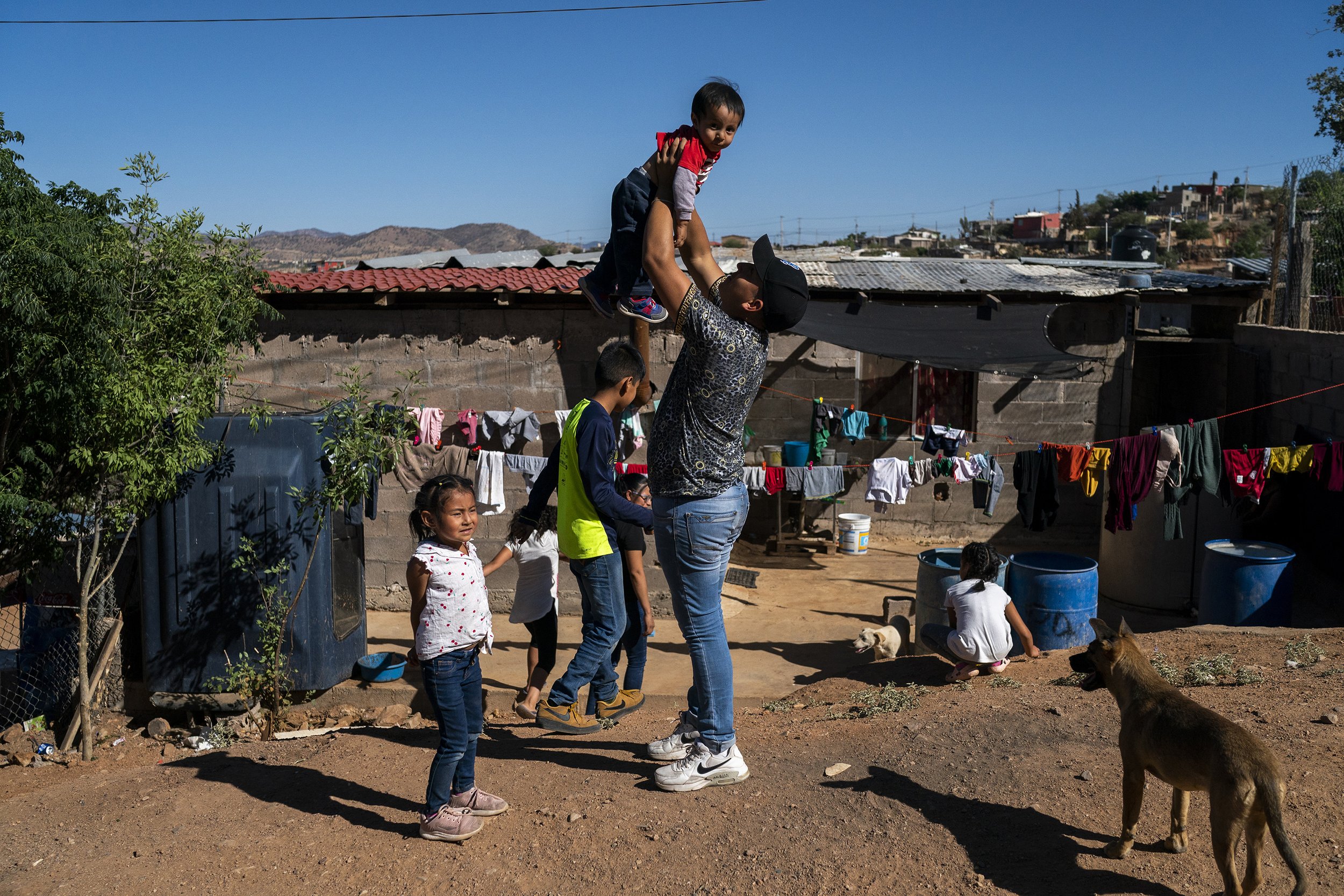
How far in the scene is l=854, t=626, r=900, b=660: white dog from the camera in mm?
7543

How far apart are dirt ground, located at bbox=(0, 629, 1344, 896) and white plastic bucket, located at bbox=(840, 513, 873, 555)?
24.7 ft

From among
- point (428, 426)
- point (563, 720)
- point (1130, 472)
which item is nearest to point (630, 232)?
point (563, 720)

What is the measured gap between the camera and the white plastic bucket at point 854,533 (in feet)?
41.2

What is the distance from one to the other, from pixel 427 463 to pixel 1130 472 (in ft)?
20.9

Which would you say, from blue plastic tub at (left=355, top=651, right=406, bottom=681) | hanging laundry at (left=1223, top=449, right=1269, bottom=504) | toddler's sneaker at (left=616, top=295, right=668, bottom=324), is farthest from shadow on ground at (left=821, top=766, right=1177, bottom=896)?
hanging laundry at (left=1223, top=449, right=1269, bottom=504)

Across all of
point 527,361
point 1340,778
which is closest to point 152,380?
point 527,361

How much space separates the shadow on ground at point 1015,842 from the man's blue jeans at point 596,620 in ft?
4.52

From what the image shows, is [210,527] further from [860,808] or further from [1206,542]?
[1206,542]

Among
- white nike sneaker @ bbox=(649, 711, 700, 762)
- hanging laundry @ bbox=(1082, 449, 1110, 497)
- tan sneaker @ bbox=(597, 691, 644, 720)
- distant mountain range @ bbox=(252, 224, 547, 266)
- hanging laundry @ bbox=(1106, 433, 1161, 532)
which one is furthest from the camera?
distant mountain range @ bbox=(252, 224, 547, 266)

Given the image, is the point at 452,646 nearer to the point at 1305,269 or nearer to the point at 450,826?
the point at 450,826

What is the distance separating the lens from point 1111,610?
30.9 ft

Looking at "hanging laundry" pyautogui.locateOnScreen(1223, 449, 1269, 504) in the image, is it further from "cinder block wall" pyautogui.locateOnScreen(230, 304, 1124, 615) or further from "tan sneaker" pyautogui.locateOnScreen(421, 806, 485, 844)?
"tan sneaker" pyautogui.locateOnScreen(421, 806, 485, 844)

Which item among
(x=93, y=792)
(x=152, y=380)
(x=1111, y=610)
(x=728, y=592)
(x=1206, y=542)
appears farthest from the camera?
(x=728, y=592)

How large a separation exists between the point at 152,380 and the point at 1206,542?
7937mm
